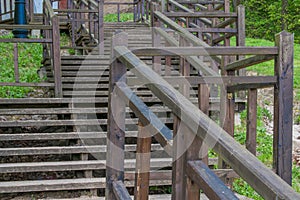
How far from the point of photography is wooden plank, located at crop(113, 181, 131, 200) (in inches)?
84.4

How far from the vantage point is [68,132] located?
4871 mm

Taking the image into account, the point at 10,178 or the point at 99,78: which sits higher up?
the point at 99,78

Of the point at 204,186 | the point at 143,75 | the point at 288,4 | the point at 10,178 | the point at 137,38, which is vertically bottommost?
the point at 10,178

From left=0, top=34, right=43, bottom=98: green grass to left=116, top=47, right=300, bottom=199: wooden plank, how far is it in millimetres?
5067

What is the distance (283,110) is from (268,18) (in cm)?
1741

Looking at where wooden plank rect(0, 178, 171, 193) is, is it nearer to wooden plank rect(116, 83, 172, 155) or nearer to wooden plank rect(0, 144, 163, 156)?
wooden plank rect(0, 144, 163, 156)

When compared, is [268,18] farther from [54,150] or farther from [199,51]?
[199,51]

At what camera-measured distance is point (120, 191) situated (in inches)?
87.8

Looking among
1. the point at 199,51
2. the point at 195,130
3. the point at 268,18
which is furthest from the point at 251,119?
the point at 268,18

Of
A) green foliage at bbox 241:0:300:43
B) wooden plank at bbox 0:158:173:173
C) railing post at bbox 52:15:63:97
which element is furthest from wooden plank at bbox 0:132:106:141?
green foliage at bbox 241:0:300:43

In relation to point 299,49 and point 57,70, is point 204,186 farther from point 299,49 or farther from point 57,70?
point 299,49

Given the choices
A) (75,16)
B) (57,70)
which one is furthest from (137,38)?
(57,70)

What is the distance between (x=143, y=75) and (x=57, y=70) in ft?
11.9

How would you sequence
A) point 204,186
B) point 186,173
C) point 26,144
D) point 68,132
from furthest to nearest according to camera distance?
point 26,144, point 68,132, point 186,173, point 204,186
